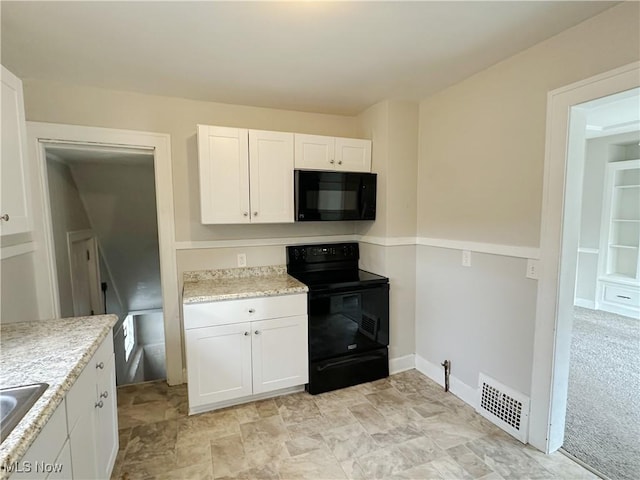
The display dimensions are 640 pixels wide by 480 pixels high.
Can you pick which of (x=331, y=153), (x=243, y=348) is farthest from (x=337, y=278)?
(x=331, y=153)

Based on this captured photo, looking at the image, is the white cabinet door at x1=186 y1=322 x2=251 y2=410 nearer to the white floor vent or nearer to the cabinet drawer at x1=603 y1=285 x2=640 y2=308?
the white floor vent

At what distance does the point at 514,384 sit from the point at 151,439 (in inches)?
92.3

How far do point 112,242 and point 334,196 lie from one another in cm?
317

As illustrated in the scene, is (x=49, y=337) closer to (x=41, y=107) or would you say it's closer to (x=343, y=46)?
(x=41, y=107)

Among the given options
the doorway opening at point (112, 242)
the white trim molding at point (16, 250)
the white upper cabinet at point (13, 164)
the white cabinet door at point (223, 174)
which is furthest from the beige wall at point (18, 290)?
the white cabinet door at point (223, 174)

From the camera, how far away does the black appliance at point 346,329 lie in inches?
97.2

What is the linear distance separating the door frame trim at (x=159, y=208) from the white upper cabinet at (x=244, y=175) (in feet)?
1.34

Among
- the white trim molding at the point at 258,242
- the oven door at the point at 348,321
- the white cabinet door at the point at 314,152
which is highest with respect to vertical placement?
the white cabinet door at the point at 314,152

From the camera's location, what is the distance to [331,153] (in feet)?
8.76

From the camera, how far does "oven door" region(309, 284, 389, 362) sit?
246cm

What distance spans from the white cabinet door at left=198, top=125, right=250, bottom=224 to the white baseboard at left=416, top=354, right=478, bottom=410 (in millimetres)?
2000

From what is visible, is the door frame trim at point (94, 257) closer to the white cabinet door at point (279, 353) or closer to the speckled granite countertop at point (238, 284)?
the speckled granite countertop at point (238, 284)

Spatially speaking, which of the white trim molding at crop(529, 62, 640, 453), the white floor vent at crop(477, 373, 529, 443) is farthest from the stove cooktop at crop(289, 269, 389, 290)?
the white trim molding at crop(529, 62, 640, 453)

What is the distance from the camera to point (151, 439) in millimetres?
2004
